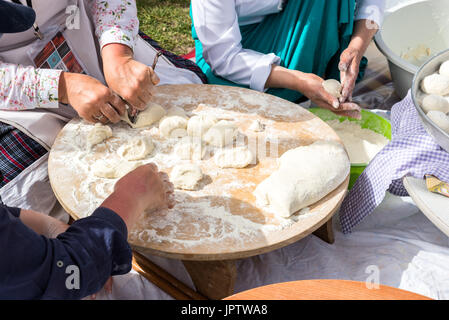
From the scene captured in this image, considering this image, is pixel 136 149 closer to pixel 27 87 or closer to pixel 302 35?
pixel 27 87

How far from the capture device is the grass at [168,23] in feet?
11.1

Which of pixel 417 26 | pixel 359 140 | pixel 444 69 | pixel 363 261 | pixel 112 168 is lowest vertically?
pixel 363 261

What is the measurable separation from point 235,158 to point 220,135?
131 millimetres

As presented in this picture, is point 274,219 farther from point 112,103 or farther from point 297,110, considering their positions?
point 112,103

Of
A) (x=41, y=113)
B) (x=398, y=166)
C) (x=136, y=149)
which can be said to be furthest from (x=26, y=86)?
(x=398, y=166)

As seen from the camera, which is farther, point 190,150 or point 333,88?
point 333,88

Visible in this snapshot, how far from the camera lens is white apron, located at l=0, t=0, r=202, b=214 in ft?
4.71

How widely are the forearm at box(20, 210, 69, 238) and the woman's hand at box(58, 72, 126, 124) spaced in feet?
1.46

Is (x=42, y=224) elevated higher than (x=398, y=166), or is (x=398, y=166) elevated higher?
(x=398, y=166)

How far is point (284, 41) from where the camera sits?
2.04 meters

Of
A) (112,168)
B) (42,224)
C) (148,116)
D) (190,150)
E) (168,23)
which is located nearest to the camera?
(42,224)

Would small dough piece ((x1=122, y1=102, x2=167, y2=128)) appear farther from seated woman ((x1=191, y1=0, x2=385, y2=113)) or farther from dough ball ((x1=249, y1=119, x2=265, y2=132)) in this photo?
seated woman ((x1=191, y1=0, x2=385, y2=113))

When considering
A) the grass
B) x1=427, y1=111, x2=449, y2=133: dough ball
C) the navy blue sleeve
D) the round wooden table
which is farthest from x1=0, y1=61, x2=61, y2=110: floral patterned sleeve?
the grass
